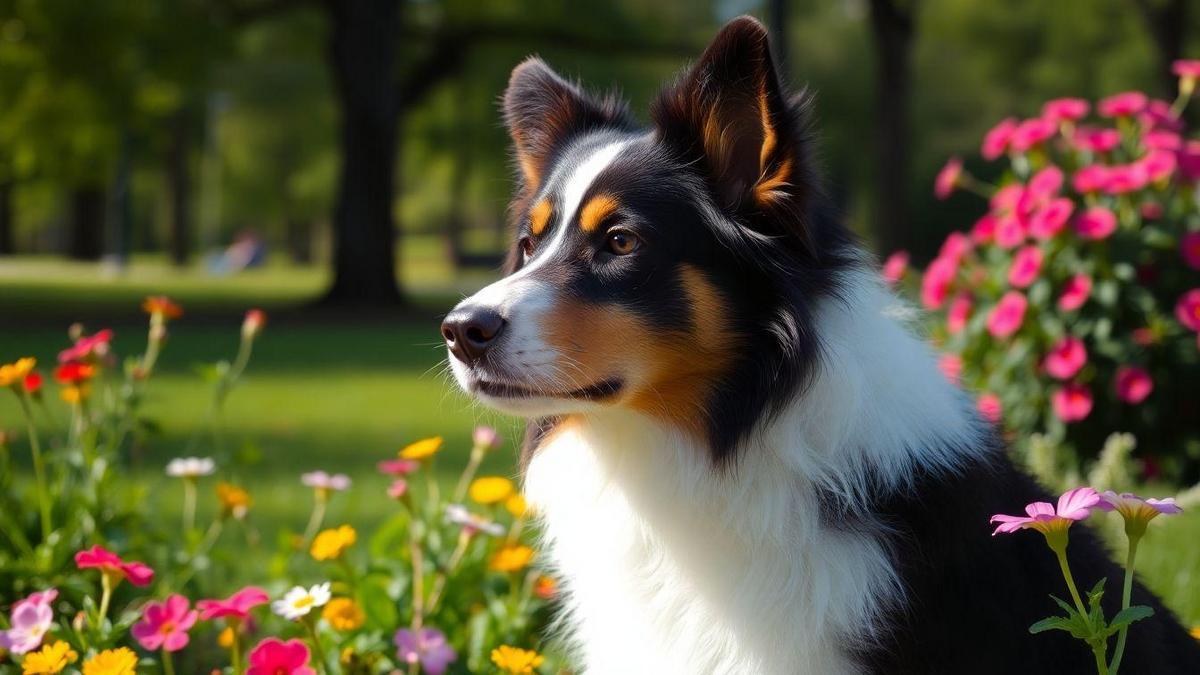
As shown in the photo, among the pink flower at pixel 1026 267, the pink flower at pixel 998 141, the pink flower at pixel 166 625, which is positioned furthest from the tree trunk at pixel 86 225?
the pink flower at pixel 166 625

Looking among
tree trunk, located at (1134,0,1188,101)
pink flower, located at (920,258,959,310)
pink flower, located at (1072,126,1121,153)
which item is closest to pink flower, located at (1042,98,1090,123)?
pink flower, located at (1072,126,1121,153)

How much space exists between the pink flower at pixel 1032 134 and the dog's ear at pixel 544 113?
3.79 m

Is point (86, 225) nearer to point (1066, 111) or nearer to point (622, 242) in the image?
point (1066, 111)

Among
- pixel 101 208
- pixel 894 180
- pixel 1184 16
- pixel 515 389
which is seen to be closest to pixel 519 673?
pixel 515 389

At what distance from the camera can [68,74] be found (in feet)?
64.6

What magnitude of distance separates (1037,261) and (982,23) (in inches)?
1523

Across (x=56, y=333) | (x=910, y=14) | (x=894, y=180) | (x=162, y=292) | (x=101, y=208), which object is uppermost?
(x=910, y=14)

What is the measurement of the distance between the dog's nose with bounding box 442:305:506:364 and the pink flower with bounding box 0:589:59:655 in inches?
46.1

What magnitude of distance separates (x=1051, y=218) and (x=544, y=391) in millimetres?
4357

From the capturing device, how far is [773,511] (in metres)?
2.94

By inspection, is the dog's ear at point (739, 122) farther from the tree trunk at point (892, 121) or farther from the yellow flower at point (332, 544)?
the tree trunk at point (892, 121)

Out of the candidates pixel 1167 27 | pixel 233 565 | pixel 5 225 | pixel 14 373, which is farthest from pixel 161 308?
pixel 5 225

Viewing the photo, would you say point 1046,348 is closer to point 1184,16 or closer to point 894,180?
point 894,180

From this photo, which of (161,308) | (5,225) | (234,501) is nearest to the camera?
(234,501)
